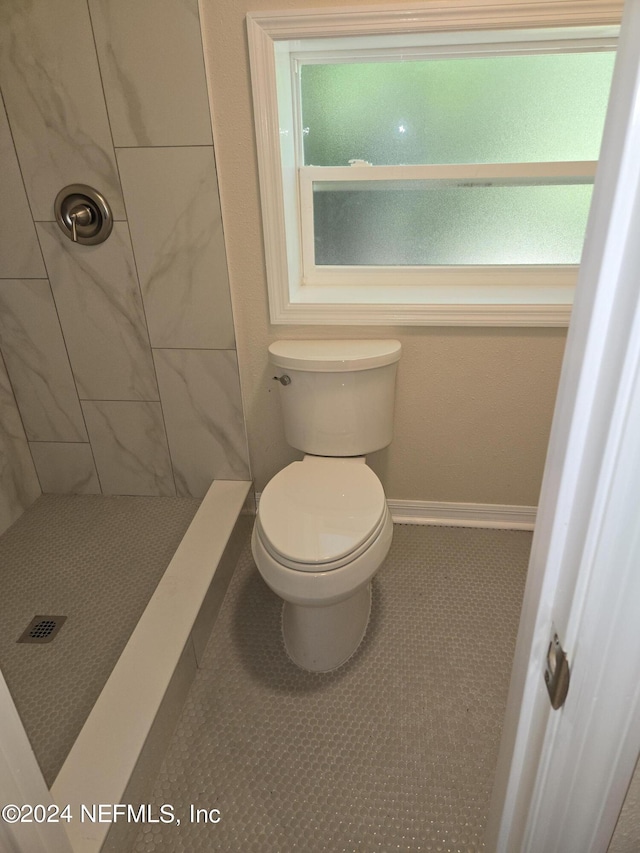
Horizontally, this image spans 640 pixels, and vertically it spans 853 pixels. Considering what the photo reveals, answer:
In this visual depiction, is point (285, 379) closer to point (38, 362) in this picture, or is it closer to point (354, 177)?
point (354, 177)

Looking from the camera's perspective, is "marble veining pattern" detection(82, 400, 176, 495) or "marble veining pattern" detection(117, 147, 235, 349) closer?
"marble veining pattern" detection(117, 147, 235, 349)

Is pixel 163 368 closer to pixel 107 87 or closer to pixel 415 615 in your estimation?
pixel 107 87

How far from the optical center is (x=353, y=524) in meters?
1.45

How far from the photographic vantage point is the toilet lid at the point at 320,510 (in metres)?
1.38

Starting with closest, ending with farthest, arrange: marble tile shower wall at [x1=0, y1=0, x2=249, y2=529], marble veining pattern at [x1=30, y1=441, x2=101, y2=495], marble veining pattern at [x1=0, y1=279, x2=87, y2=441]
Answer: marble tile shower wall at [x1=0, y1=0, x2=249, y2=529], marble veining pattern at [x1=0, y1=279, x2=87, y2=441], marble veining pattern at [x1=30, y1=441, x2=101, y2=495]

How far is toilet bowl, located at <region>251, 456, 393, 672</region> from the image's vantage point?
1.37 metres

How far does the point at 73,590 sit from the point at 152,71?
1.59 metres

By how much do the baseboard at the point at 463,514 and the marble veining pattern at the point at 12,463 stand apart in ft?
4.72

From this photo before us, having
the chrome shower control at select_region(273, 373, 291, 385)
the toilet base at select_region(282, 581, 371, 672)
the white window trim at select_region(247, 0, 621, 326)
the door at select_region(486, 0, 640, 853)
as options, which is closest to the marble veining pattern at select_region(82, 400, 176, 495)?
the chrome shower control at select_region(273, 373, 291, 385)

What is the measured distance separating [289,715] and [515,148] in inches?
72.0

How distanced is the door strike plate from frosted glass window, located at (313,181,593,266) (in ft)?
5.39

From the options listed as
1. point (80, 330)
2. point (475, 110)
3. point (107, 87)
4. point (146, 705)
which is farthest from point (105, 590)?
point (475, 110)

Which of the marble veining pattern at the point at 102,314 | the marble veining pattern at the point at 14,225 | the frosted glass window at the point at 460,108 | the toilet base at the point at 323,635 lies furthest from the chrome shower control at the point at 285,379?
the marble veining pattern at the point at 14,225

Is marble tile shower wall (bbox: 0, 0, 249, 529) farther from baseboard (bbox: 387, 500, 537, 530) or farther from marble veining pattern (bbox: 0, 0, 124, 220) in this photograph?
baseboard (bbox: 387, 500, 537, 530)
